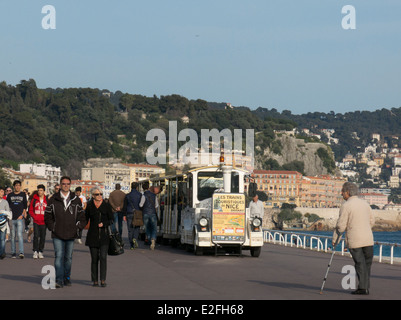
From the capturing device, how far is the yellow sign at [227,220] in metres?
21.9

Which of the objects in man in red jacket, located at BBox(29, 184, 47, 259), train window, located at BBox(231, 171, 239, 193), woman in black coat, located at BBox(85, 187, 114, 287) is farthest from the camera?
train window, located at BBox(231, 171, 239, 193)

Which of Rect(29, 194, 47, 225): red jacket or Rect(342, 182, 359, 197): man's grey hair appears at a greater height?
Rect(342, 182, 359, 197): man's grey hair

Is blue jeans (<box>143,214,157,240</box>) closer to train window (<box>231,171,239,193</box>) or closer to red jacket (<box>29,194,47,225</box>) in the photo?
train window (<box>231,171,239,193</box>)

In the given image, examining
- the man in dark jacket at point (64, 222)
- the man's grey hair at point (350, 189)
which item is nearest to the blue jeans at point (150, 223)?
the man in dark jacket at point (64, 222)

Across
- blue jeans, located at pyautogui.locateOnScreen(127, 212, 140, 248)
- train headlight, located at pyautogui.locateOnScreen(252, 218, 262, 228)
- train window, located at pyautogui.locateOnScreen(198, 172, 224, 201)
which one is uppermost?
train window, located at pyautogui.locateOnScreen(198, 172, 224, 201)

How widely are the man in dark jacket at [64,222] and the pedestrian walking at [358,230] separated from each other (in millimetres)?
3913

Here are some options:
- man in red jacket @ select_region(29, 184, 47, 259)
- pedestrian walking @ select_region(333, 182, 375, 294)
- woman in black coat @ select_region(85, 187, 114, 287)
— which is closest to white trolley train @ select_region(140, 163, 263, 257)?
man in red jacket @ select_region(29, 184, 47, 259)

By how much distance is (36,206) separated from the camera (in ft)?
68.4

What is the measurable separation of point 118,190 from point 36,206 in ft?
16.5

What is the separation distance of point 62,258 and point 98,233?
2.17 feet

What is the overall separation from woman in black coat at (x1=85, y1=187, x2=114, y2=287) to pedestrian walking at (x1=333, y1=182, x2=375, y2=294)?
3462 mm

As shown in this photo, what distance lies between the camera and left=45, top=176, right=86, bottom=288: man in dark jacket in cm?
1412
